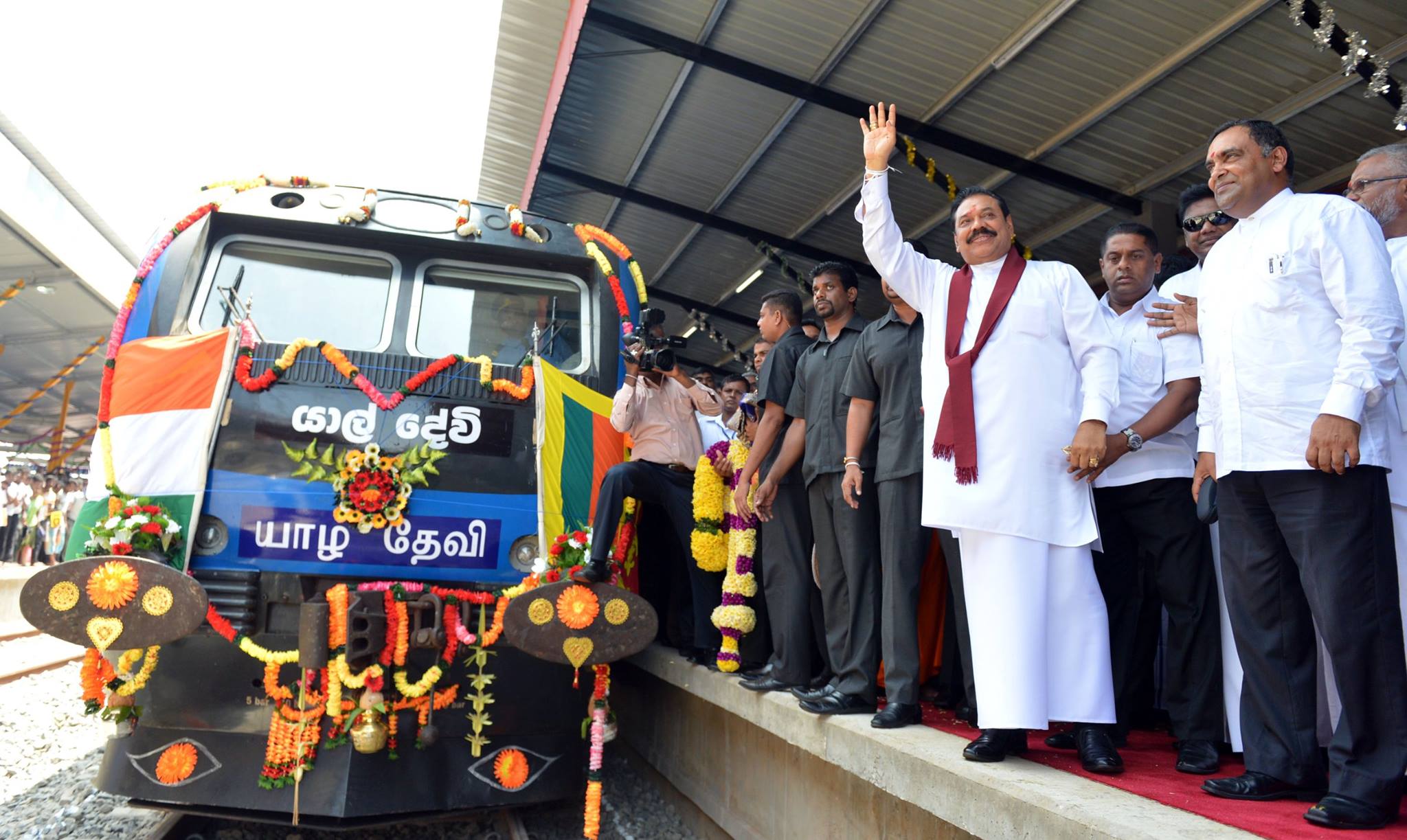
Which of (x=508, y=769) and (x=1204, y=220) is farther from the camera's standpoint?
(x=508, y=769)

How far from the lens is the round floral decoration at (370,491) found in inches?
180

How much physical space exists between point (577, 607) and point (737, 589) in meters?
0.86

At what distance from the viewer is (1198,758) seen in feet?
10.0

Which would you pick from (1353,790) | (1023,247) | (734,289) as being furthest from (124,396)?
(734,289)

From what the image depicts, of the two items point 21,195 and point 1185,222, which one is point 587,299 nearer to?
point 1185,222

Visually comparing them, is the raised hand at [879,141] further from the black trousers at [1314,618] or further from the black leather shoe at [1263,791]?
the black leather shoe at [1263,791]

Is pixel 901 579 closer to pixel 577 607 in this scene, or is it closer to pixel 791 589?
pixel 791 589

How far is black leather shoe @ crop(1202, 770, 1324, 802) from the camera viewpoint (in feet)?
8.50

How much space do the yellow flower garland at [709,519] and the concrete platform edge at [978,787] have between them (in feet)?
3.79

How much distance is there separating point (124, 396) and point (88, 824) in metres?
2.31

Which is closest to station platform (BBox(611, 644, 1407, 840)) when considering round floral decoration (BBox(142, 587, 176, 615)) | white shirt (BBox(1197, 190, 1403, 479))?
white shirt (BBox(1197, 190, 1403, 479))

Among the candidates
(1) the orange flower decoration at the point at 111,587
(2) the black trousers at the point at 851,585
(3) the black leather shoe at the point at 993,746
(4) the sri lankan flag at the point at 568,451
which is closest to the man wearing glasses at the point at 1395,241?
(3) the black leather shoe at the point at 993,746

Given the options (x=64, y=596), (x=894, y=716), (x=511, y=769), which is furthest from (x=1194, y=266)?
(x=64, y=596)

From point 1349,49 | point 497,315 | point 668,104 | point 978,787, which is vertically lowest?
point 978,787
